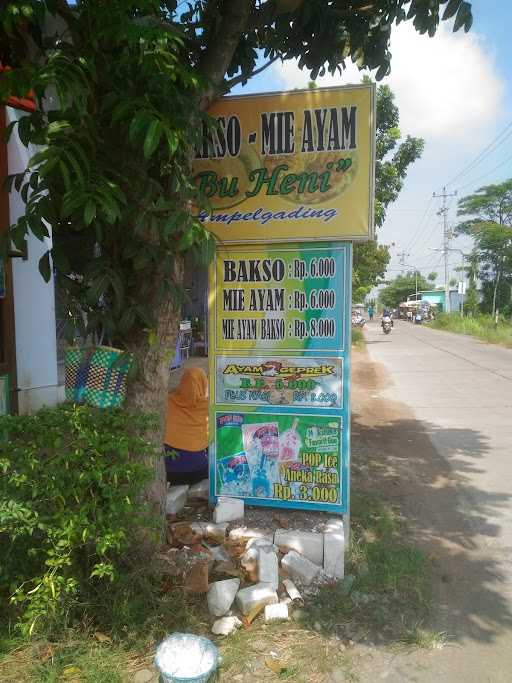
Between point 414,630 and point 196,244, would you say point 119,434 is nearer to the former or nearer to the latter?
point 196,244

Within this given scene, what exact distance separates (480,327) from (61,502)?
104 feet

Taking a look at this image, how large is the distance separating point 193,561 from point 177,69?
101 inches

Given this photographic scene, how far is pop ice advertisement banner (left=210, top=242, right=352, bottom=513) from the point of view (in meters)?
3.53

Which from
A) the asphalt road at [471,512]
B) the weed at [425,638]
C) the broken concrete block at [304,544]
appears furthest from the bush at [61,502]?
the asphalt road at [471,512]

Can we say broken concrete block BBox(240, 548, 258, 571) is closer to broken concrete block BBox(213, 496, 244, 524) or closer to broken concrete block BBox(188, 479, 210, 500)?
broken concrete block BBox(213, 496, 244, 524)

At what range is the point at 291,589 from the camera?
295cm

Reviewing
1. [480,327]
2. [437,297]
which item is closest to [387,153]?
[480,327]

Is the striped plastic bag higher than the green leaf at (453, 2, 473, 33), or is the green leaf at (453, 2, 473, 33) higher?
the green leaf at (453, 2, 473, 33)

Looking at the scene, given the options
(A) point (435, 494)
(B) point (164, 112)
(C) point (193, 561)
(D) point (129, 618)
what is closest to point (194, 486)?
(C) point (193, 561)

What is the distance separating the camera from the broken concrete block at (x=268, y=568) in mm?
2912

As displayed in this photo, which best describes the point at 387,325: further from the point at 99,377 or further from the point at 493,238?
the point at 99,377

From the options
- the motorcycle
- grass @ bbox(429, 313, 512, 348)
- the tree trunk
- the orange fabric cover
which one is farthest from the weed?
the motorcycle

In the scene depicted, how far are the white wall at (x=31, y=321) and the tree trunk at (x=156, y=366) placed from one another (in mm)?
2847

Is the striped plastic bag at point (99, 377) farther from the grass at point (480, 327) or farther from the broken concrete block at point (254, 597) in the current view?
the grass at point (480, 327)
